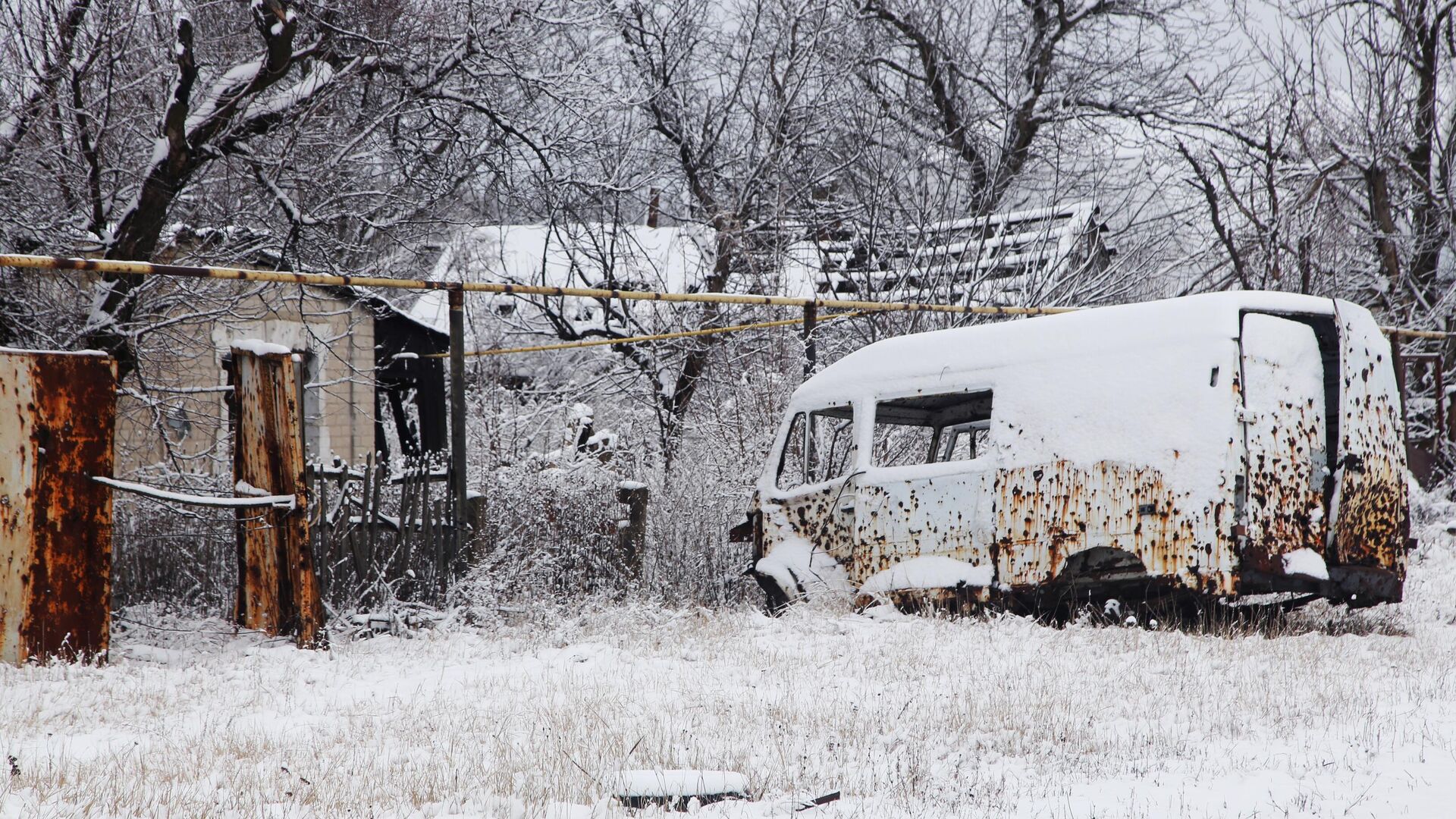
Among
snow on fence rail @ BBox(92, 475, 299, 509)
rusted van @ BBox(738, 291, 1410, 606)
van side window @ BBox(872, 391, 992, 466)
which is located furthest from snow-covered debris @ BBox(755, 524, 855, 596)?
snow on fence rail @ BBox(92, 475, 299, 509)

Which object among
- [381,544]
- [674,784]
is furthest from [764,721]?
[381,544]

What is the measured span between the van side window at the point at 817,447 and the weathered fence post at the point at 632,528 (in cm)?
105

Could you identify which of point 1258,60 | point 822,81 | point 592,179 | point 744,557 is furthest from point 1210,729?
point 1258,60

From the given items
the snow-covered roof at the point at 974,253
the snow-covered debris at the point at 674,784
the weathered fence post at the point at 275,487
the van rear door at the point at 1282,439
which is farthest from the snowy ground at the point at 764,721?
the snow-covered roof at the point at 974,253

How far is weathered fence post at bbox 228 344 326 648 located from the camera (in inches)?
253

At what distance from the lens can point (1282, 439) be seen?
6.35 m

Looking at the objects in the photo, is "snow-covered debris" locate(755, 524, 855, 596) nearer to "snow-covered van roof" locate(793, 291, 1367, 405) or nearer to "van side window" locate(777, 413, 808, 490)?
"van side window" locate(777, 413, 808, 490)

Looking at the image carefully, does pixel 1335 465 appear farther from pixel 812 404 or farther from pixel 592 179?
pixel 592 179

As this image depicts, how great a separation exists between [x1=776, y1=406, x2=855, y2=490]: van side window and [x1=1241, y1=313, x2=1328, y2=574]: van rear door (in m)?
2.77

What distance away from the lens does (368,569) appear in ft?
23.7

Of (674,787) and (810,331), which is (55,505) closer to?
(674,787)

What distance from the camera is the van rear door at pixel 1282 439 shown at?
621cm

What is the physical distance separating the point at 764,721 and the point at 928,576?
3078mm

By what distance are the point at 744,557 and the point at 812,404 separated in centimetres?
169
